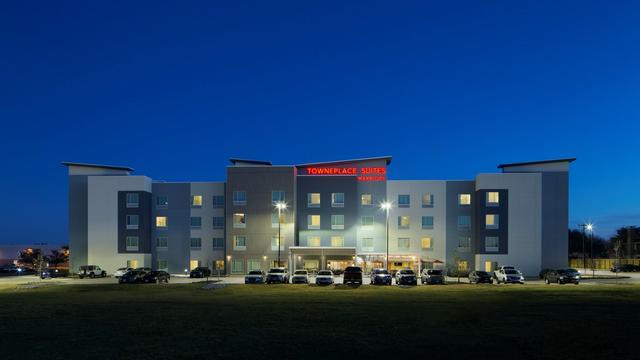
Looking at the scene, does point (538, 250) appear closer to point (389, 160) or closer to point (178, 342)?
point (389, 160)

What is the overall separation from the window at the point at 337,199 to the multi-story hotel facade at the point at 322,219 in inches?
5.6

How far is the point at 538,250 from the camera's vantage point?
237ft

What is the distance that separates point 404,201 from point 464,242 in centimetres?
1025

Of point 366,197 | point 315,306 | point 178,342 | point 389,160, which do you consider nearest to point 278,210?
point 366,197

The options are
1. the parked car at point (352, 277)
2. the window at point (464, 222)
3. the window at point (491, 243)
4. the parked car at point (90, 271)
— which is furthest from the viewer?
the window at point (464, 222)

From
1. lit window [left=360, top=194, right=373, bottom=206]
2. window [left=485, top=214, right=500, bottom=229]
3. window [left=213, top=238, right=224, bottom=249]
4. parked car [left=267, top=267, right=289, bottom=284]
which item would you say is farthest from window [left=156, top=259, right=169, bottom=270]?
window [left=485, top=214, right=500, bottom=229]

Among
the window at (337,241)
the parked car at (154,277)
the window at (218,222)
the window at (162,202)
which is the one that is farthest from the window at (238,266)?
the parked car at (154,277)

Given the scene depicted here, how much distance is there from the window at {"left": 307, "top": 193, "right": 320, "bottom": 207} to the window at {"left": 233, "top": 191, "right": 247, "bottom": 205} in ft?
29.5

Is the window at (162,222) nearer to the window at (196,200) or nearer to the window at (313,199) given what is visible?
the window at (196,200)

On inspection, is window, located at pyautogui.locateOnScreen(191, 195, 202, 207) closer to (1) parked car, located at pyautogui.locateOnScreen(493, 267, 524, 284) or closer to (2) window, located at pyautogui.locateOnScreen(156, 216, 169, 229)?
(2) window, located at pyautogui.locateOnScreen(156, 216, 169, 229)

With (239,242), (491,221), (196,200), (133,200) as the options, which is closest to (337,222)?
(239,242)

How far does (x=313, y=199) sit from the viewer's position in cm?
7500

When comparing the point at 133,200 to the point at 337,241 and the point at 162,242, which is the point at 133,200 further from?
the point at 337,241

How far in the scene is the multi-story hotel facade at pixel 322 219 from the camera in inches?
2869
